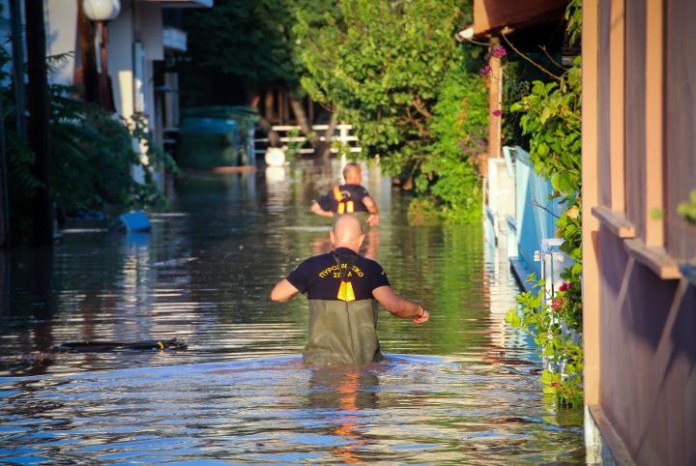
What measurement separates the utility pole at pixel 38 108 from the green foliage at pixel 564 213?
1487cm

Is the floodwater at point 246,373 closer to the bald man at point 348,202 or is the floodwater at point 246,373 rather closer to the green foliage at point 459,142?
the bald man at point 348,202

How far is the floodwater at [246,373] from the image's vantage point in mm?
9328

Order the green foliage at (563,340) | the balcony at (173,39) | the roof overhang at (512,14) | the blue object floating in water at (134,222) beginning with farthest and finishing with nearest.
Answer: the balcony at (173,39) → the blue object floating in water at (134,222) → the roof overhang at (512,14) → the green foliage at (563,340)

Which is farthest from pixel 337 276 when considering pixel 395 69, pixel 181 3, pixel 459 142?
pixel 181 3

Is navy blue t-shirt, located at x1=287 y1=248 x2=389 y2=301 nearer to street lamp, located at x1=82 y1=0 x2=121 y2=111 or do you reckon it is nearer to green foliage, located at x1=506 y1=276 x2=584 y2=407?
green foliage, located at x1=506 y1=276 x2=584 y2=407

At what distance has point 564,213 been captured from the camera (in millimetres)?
10414

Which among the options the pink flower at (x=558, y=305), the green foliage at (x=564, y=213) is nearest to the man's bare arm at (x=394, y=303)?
the green foliage at (x=564, y=213)

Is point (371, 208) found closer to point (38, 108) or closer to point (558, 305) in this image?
point (38, 108)

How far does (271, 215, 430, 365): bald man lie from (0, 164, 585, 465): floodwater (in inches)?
9.7

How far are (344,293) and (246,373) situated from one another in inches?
40.5

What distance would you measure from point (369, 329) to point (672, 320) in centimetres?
549

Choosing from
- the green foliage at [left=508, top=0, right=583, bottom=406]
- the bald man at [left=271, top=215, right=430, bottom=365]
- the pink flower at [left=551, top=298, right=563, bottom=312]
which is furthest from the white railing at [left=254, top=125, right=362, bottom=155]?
the pink flower at [left=551, top=298, right=563, bottom=312]

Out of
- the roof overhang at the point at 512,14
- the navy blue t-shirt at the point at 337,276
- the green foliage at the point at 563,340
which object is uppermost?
the roof overhang at the point at 512,14

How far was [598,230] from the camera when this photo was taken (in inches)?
352
